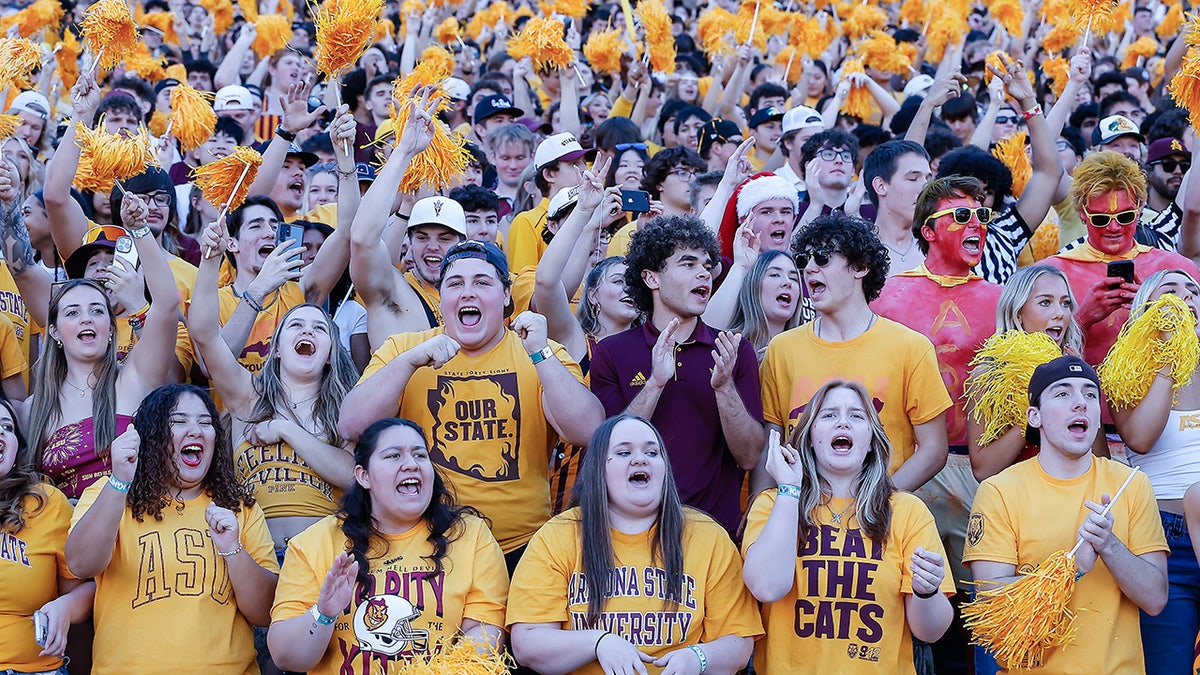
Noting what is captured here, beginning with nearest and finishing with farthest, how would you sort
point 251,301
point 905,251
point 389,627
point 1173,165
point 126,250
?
point 389,627 < point 251,301 < point 126,250 < point 905,251 < point 1173,165

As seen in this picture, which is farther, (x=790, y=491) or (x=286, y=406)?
(x=286, y=406)

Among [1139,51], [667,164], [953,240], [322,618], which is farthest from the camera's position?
[1139,51]

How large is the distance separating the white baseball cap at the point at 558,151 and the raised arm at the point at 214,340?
285 cm

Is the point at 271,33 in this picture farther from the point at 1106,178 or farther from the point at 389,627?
the point at 389,627

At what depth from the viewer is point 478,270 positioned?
5766mm

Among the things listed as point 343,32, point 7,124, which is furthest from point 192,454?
point 7,124

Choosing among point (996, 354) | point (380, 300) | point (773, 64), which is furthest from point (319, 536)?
point (773, 64)

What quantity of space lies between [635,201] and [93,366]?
10.6 feet

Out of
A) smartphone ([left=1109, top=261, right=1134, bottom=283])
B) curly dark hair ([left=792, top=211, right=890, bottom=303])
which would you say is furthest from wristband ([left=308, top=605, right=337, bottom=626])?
smartphone ([left=1109, top=261, right=1134, bottom=283])

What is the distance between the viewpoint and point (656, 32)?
39.0 ft

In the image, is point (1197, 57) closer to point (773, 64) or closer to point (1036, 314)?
point (1036, 314)

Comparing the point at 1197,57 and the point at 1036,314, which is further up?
the point at 1197,57

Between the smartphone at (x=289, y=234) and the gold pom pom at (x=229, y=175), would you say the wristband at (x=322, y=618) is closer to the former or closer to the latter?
the smartphone at (x=289, y=234)

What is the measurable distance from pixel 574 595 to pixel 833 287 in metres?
1.73
